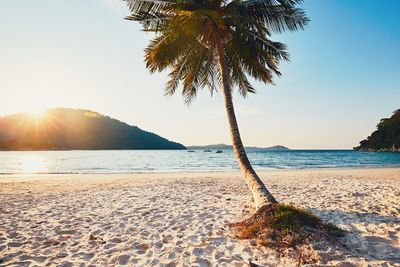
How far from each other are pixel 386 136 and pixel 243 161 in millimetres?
120682

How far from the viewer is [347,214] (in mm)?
6938

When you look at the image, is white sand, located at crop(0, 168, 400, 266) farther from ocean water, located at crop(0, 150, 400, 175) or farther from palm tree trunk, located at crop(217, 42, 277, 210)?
ocean water, located at crop(0, 150, 400, 175)

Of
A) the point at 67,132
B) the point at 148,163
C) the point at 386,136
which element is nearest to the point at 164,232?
the point at 148,163

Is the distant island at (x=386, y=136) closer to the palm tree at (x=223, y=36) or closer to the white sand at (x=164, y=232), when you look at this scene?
the palm tree at (x=223, y=36)

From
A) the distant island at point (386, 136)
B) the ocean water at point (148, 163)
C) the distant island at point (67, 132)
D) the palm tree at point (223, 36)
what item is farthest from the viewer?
the distant island at point (67, 132)

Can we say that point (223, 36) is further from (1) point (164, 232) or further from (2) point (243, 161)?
(1) point (164, 232)

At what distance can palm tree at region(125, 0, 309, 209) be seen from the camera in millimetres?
8070

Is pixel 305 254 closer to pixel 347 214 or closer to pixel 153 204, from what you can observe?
pixel 347 214

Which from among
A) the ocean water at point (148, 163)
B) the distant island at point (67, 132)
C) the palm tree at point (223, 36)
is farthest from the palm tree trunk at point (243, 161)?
the distant island at point (67, 132)

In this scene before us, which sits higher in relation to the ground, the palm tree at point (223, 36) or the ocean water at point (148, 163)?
the palm tree at point (223, 36)

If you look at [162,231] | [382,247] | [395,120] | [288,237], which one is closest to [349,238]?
[382,247]

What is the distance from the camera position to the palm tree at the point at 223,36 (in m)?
8.07

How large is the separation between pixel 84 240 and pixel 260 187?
14.4ft

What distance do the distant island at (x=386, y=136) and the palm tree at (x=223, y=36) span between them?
106 m
